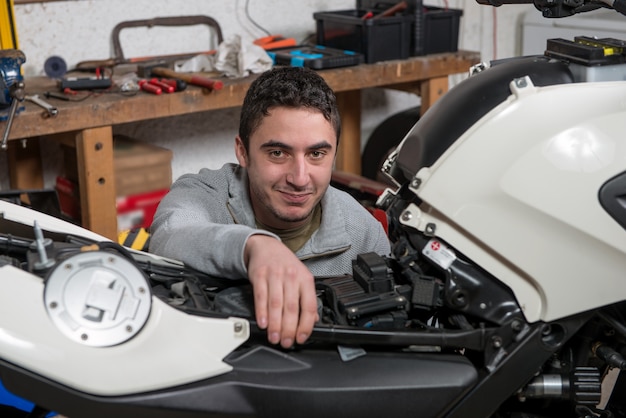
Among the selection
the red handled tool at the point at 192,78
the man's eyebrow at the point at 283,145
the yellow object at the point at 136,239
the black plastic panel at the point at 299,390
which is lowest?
the yellow object at the point at 136,239

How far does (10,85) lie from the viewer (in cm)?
222

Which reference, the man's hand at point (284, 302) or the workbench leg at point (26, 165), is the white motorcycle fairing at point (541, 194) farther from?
the workbench leg at point (26, 165)

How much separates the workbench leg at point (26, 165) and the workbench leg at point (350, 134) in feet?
4.11

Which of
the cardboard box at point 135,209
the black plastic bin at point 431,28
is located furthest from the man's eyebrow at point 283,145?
the black plastic bin at point 431,28

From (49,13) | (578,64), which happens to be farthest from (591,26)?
(578,64)

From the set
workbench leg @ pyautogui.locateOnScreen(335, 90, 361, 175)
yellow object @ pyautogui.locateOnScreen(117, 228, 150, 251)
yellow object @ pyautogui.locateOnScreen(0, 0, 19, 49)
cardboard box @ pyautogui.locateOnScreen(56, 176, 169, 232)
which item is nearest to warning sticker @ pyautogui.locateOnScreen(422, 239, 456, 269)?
yellow object @ pyautogui.locateOnScreen(117, 228, 150, 251)

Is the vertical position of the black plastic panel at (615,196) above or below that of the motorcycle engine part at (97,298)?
above

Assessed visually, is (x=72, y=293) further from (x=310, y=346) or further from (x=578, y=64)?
(x=578, y=64)

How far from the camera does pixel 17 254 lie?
1125mm

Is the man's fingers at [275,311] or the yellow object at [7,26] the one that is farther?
the yellow object at [7,26]

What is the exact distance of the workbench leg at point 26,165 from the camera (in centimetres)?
295

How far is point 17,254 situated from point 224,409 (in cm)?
35

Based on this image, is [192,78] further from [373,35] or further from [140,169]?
[373,35]

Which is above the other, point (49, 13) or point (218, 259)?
point (49, 13)
